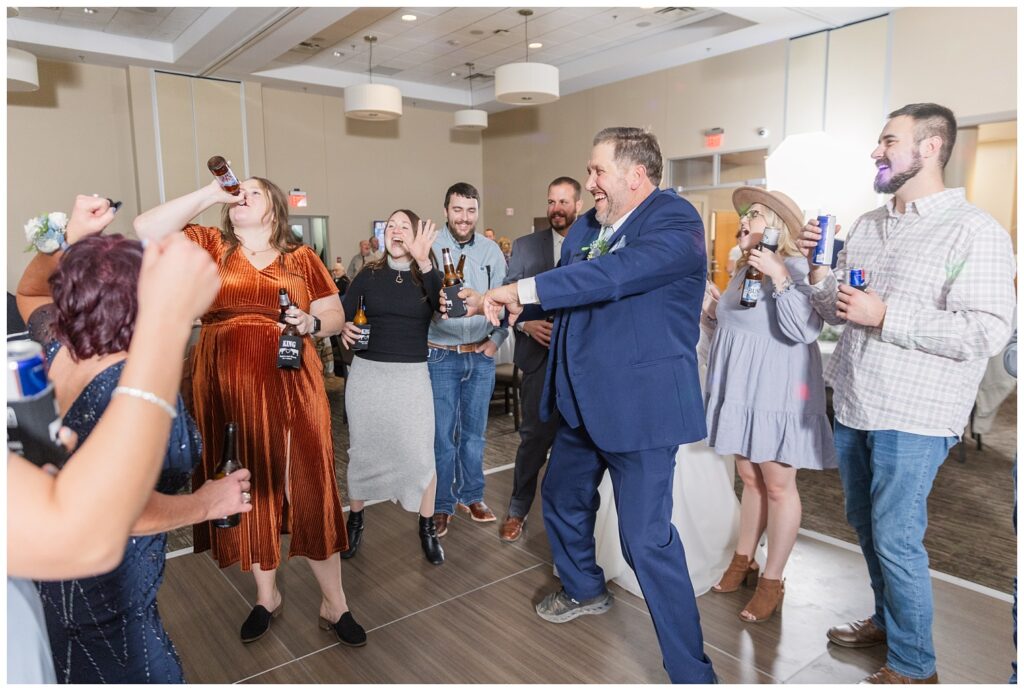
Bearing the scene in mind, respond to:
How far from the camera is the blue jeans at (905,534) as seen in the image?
2148 mm

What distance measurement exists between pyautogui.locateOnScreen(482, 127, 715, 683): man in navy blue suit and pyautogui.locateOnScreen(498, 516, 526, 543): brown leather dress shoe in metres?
1.22

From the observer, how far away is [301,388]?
2.49 metres

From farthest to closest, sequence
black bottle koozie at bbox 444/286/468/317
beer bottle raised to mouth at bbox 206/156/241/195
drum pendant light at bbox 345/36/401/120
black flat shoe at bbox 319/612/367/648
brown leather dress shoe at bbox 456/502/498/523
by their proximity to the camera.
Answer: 1. drum pendant light at bbox 345/36/401/120
2. brown leather dress shoe at bbox 456/502/498/523
3. black bottle koozie at bbox 444/286/468/317
4. black flat shoe at bbox 319/612/367/648
5. beer bottle raised to mouth at bbox 206/156/241/195

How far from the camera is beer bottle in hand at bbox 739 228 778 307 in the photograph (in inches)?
99.3

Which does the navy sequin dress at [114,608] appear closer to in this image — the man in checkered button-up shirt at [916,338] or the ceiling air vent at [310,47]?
the man in checkered button-up shirt at [916,338]

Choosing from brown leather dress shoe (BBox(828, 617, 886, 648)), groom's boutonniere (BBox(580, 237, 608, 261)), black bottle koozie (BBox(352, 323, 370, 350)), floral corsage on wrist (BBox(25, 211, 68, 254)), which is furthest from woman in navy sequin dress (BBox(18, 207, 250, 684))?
brown leather dress shoe (BBox(828, 617, 886, 648))

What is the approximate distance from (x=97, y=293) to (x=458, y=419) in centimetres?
267

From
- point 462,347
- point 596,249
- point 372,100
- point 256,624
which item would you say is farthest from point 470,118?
point 256,624

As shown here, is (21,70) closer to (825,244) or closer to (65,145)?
(65,145)

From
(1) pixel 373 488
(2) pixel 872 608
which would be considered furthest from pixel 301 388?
(2) pixel 872 608

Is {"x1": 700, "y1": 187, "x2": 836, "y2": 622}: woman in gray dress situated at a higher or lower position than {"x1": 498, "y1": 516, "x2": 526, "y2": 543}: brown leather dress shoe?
higher

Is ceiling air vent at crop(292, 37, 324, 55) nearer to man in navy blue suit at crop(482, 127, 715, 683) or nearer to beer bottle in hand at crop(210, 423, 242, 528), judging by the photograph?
man in navy blue suit at crop(482, 127, 715, 683)

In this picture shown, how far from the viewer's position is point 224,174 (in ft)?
6.50

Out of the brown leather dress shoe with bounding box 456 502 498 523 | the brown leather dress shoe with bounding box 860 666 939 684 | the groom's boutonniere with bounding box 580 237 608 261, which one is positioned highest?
the groom's boutonniere with bounding box 580 237 608 261
